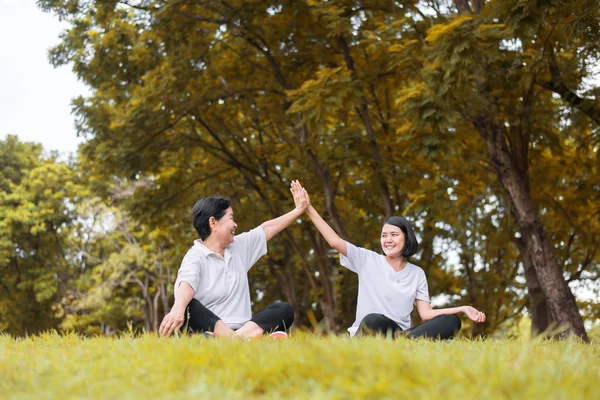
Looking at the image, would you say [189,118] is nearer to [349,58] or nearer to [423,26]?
[349,58]

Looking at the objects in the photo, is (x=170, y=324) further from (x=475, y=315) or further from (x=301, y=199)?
(x=475, y=315)

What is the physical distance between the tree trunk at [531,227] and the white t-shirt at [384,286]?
5.82m

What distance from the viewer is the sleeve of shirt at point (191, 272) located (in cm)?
605

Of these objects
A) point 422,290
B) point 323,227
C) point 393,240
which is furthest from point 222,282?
point 422,290

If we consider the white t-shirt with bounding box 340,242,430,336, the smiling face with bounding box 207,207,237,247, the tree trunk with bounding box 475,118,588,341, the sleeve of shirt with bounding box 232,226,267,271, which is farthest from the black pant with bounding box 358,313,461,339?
the tree trunk with bounding box 475,118,588,341

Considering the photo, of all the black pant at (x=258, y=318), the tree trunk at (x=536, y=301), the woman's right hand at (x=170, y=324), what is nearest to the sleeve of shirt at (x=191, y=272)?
the black pant at (x=258, y=318)

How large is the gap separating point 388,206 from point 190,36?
5.52m

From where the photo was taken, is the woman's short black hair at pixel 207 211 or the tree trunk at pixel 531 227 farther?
the tree trunk at pixel 531 227

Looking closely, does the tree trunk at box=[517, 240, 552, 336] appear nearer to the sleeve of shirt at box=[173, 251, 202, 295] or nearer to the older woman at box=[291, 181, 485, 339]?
the older woman at box=[291, 181, 485, 339]

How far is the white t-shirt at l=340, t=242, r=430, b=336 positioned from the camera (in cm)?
671

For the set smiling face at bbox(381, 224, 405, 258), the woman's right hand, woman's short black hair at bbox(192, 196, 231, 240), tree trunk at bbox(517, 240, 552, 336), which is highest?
woman's short black hair at bbox(192, 196, 231, 240)

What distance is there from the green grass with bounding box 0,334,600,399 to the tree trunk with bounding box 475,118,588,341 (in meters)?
8.46

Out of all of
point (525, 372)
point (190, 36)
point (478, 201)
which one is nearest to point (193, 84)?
point (190, 36)

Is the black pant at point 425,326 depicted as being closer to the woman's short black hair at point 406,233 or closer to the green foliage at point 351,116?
the woman's short black hair at point 406,233
